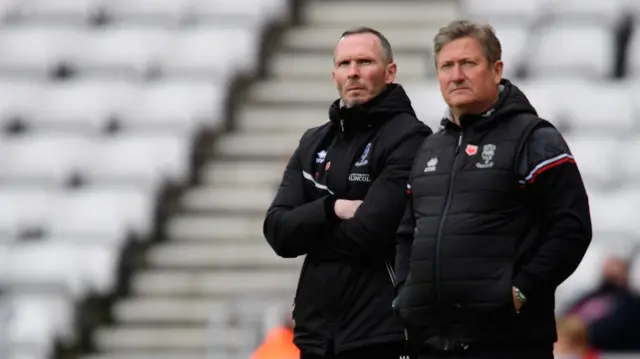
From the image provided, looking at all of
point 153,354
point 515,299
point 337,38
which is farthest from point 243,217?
point 515,299

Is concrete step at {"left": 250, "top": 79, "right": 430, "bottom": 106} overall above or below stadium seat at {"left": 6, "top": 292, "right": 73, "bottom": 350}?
above

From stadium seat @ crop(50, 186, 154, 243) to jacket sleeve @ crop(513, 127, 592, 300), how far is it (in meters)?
6.88

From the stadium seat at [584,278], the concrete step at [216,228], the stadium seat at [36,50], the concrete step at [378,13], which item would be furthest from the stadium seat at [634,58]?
the stadium seat at [36,50]

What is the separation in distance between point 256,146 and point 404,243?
7.35m

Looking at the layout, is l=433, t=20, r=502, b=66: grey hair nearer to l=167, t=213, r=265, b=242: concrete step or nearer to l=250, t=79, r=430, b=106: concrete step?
l=167, t=213, r=265, b=242: concrete step

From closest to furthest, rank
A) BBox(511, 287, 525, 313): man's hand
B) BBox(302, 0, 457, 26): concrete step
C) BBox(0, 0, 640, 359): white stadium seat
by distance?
BBox(511, 287, 525, 313): man's hand, BBox(0, 0, 640, 359): white stadium seat, BBox(302, 0, 457, 26): concrete step

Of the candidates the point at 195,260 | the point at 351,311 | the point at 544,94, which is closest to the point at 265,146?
the point at 195,260

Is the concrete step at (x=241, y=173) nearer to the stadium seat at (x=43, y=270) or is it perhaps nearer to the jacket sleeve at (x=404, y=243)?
the stadium seat at (x=43, y=270)

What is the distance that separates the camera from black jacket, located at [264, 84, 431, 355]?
17.1 ft

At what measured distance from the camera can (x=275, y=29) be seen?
1335 cm

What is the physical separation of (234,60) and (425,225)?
806cm

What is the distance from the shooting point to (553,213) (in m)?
4.73

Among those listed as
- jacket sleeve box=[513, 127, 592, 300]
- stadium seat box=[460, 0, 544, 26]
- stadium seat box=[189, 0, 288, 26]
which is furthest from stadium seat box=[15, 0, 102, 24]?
jacket sleeve box=[513, 127, 592, 300]

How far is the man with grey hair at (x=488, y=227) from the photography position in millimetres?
4715
